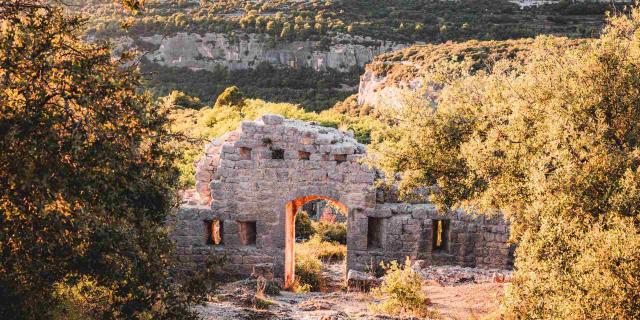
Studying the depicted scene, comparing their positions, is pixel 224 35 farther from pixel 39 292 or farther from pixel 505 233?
pixel 39 292

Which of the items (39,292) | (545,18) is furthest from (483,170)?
(545,18)

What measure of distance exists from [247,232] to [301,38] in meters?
35.6

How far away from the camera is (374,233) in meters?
15.9

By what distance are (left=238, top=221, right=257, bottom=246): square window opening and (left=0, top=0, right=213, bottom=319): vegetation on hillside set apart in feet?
28.0

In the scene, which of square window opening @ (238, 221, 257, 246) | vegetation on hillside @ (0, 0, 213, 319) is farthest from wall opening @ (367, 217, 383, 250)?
vegetation on hillside @ (0, 0, 213, 319)

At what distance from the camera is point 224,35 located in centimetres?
5038

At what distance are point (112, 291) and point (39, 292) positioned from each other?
29.0 inches

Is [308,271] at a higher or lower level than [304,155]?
lower

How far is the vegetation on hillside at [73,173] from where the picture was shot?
5488 mm

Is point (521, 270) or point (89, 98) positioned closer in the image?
point (89, 98)

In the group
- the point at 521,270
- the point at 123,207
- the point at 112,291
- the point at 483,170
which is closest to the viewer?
the point at 123,207

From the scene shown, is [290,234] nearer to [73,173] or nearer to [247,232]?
[247,232]

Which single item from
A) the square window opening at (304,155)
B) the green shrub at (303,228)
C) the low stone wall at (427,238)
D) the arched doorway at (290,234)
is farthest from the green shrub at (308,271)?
the green shrub at (303,228)

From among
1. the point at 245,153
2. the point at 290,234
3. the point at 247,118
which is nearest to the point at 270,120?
the point at 245,153
